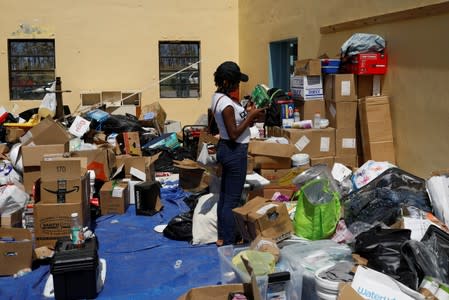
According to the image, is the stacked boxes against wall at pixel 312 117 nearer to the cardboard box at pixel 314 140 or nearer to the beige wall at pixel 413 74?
the cardboard box at pixel 314 140

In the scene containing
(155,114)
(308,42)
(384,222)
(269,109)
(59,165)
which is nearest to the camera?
(384,222)

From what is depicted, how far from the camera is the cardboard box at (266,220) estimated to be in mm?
4410

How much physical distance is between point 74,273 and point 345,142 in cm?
378

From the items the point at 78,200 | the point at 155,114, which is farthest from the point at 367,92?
the point at 155,114

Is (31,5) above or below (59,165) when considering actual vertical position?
above

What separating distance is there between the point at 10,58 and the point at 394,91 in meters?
8.29

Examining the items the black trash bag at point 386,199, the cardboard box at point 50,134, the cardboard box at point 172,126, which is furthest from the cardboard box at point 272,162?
the cardboard box at point 172,126

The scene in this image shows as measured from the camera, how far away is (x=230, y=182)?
4715 mm

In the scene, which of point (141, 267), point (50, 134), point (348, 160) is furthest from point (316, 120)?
point (50, 134)

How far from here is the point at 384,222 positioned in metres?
4.35

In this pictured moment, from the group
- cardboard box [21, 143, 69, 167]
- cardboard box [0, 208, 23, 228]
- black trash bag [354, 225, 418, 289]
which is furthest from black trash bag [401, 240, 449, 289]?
cardboard box [21, 143, 69, 167]

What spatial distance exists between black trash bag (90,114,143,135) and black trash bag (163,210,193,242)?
3755 millimetres

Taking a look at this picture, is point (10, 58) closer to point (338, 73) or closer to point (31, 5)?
point (31, 5)

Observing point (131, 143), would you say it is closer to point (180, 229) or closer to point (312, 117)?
point (312, 117)
